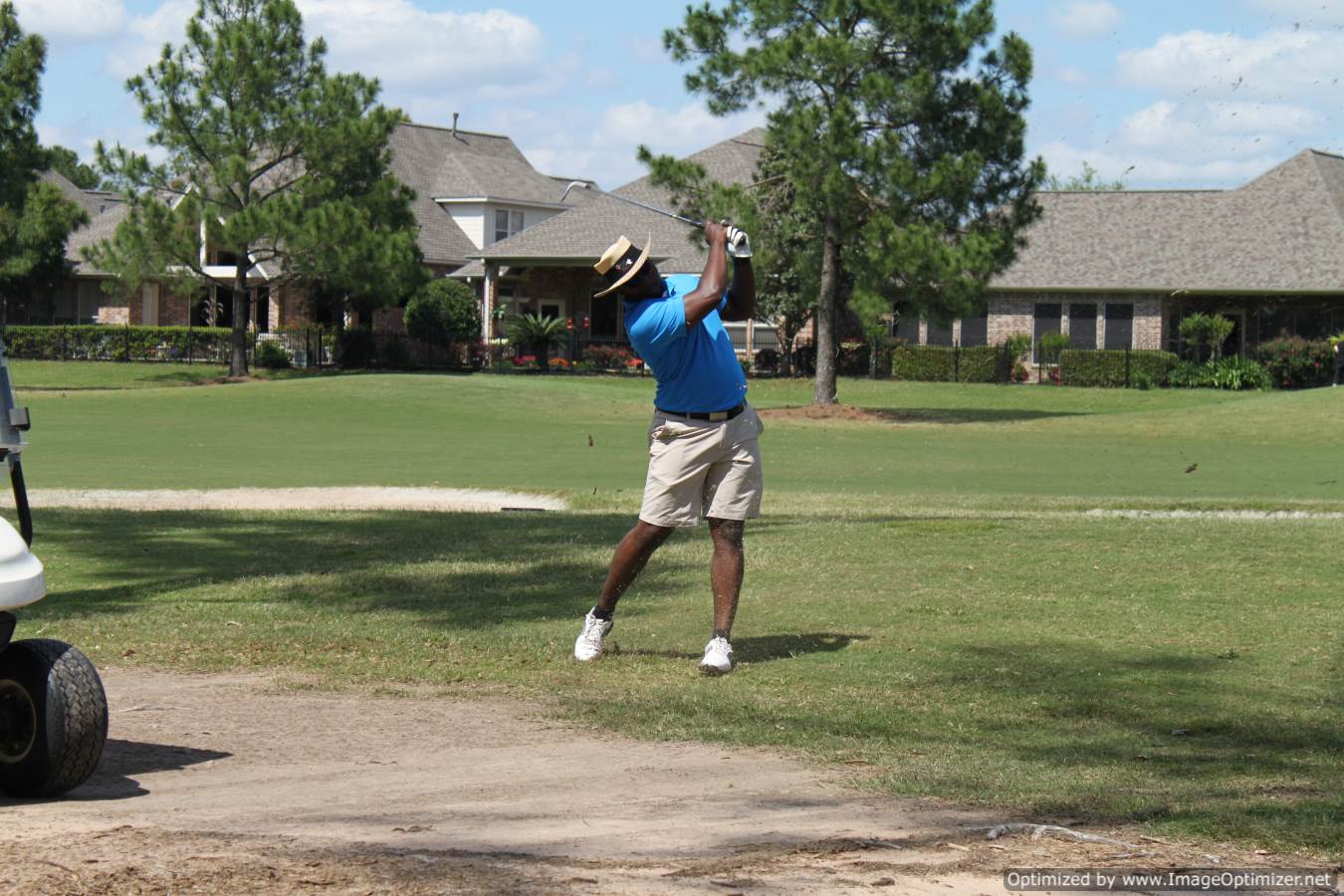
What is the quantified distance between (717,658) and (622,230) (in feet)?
178

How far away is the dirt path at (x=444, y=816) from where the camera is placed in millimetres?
4770

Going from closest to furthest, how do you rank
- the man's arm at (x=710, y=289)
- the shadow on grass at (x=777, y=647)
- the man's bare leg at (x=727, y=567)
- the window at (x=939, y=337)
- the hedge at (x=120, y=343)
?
1. the man's arm at (x=710, y=289)
2. the man's bare leg at (x=727, y=567)
3. the shadow on grass at (x=777, y=647)
4. the window at (x=939, y=337)
5. the hedge at (x=120, y=343)

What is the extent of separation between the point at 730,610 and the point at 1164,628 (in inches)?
104

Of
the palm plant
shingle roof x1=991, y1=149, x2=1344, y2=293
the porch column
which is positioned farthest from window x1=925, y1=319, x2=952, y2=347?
the porch column

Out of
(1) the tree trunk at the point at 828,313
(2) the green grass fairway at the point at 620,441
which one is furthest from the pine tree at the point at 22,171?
(1) the tree trunk at the point at 828,313

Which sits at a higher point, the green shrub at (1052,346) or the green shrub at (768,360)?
the green shrub at (1052,346)

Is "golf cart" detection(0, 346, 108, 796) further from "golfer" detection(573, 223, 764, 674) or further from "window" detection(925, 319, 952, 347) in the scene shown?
"window" detection(925, 319, 952, 347)

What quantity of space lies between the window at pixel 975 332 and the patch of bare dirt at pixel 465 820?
5172 cm

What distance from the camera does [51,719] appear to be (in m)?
5.67

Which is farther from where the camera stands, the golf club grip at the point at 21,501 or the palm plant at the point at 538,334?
the palm plant at the point at 538,334

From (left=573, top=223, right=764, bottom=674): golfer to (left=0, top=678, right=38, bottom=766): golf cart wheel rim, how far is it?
345 cm

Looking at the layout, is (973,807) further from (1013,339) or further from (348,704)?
(1013,339)

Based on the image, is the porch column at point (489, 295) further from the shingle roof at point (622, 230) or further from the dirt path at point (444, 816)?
the dirt path at point (444, 816)

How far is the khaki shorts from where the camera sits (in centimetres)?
874
